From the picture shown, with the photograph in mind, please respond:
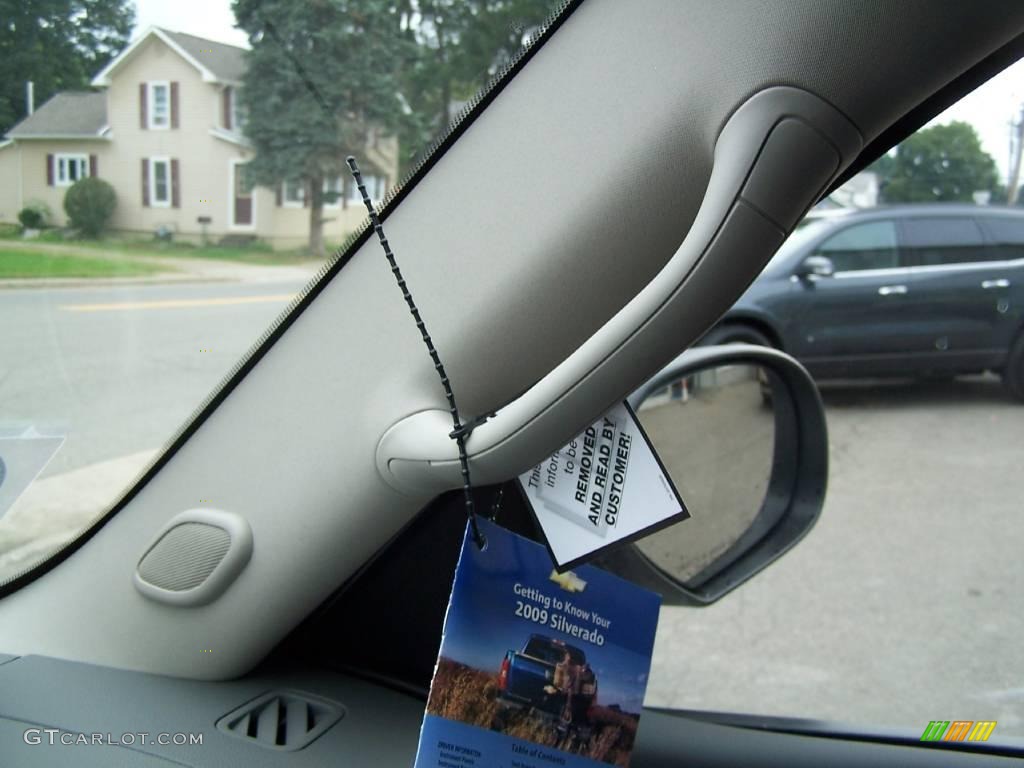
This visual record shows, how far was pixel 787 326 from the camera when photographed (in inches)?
305

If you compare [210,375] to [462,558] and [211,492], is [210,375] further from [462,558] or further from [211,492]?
[462,558]

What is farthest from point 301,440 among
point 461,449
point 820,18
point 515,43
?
point 820,18

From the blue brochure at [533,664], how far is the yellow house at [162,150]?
596 millimetres

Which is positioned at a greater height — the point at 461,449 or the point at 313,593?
the point at 461,449

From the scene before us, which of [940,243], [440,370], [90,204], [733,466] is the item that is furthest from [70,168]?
[940,243]

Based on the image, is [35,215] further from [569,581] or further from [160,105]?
[569,581]

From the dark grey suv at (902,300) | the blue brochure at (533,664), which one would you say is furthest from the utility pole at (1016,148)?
the dark grey suv at (902,300)

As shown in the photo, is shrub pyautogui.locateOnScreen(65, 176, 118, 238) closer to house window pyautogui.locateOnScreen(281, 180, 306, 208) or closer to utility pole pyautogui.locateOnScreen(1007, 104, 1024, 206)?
house window pyautogui.locateOnScreen(281, 180, 306, 208)

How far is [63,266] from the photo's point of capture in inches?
67.8

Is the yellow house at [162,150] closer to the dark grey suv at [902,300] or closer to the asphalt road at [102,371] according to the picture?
the asphalt road at [102,371]

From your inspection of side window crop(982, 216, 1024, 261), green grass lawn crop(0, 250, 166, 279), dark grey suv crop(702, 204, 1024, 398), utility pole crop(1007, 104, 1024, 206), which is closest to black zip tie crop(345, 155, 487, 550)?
green grass lawn crop(0, 250, 166, 279)

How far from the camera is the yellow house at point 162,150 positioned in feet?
5.11

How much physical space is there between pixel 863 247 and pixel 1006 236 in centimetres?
105

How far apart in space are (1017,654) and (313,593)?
7.95 ft
